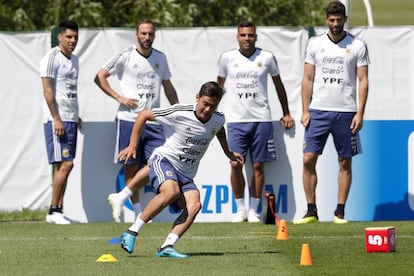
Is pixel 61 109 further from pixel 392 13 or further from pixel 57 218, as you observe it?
pixel 392 13

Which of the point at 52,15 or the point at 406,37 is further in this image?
the point at 52,15

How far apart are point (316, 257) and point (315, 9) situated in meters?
15.6

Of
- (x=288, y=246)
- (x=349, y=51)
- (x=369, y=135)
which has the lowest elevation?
(x=288, y=246)

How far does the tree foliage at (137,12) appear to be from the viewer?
21.5 m

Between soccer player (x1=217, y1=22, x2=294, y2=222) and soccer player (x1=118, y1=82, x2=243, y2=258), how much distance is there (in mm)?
3286

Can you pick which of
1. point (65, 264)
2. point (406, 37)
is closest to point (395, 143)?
point (406, 37)

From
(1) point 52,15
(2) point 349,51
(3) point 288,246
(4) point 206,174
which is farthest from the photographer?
(1) point 52,15

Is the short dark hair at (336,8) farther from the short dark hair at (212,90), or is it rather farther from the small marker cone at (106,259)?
the small marker cone at (106,259)

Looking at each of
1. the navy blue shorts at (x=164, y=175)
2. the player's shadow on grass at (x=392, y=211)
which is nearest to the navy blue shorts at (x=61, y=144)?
the navy blue shorts at (x=164, y=175)

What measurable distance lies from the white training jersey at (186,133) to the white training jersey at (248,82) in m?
3.42

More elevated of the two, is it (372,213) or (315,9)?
(315,9)

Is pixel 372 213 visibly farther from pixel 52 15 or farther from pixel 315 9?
pixel 315 9

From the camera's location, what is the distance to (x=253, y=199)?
15.5 metres

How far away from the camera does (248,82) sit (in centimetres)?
1542
